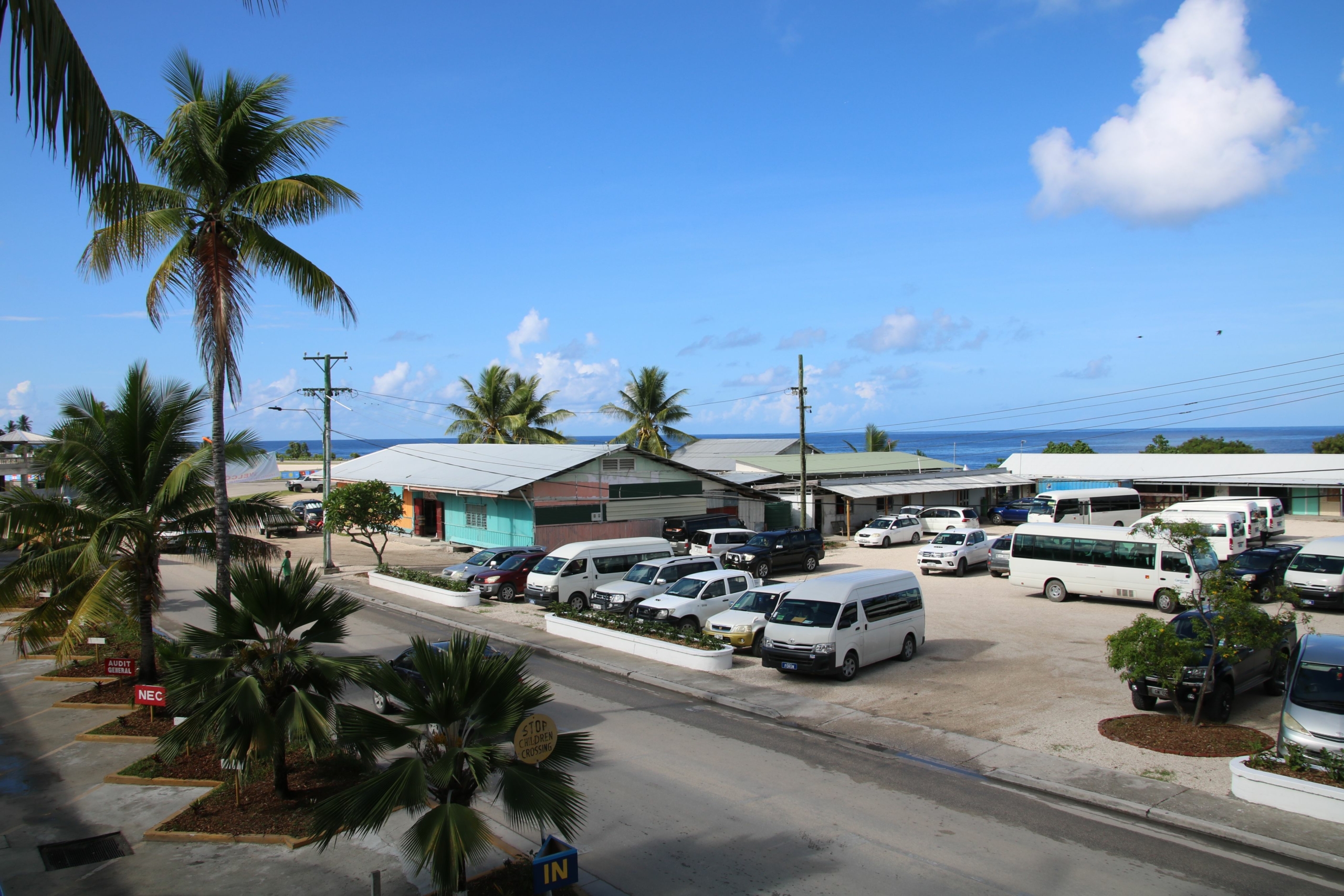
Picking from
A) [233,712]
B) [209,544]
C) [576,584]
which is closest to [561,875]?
[233,712]

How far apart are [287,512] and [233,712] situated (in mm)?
6547

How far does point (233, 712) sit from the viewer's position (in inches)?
348

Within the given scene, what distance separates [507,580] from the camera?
2748cm

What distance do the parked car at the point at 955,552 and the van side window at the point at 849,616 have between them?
16.7 metres

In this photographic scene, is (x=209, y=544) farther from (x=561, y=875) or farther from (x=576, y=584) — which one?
(x=576, y=584)

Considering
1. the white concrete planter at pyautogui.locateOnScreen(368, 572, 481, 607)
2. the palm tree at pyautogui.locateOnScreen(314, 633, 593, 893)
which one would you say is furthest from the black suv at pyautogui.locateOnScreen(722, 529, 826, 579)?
the palm tree at pyautogui.locateOnScreen(314, 633, 593, 893)

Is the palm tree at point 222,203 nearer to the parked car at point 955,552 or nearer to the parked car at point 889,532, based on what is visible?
the parked car at point 955,552

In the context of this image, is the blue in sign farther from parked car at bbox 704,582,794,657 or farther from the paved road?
parked car at bbox 704,582,794,657

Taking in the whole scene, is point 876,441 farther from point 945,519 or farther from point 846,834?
point 846,834

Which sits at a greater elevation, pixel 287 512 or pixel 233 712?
pixel 287 512

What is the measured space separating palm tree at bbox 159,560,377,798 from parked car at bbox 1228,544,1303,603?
24794 mm

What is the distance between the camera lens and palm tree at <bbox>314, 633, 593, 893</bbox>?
625cm

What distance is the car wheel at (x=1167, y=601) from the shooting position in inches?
898

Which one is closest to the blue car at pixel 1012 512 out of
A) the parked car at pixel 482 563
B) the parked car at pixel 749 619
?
the parked car at pixel 482 563
